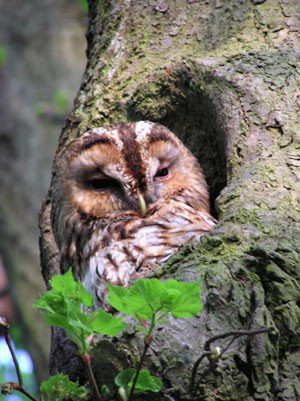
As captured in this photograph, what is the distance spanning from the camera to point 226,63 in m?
2.37

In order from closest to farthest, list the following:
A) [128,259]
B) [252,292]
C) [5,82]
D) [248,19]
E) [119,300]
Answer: [119,300] → [252,292] → [128,259] → [248,19] → [5,82]

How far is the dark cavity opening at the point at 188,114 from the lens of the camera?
2.51 metres

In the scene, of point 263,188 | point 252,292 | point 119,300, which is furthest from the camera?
point 263,188

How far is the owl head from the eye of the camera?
2.32 metres

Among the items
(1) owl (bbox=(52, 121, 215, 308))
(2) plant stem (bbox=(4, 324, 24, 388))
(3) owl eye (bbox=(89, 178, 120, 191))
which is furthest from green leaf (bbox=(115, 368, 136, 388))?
(3) owl eye (bbox=(89, 178, 120, 191))

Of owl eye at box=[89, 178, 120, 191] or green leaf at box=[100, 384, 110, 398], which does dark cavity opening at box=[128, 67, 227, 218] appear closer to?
owl eye at box=[89, 178, 120, 191]

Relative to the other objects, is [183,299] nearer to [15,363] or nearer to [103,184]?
[15,363]

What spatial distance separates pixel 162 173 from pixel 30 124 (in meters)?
3.09

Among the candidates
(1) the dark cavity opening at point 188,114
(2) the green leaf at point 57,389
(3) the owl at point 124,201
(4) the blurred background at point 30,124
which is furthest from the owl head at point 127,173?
(4) the blurred background at point 30,124

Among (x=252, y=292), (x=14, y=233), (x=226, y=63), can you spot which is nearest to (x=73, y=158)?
(x=226, y=63)

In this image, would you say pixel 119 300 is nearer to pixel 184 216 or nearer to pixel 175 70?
pixel 184 216

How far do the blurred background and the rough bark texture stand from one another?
194 centimetres

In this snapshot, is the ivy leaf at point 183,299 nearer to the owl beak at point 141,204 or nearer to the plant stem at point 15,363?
the plant stem at point 15,363

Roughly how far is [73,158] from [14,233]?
8.36 feet
